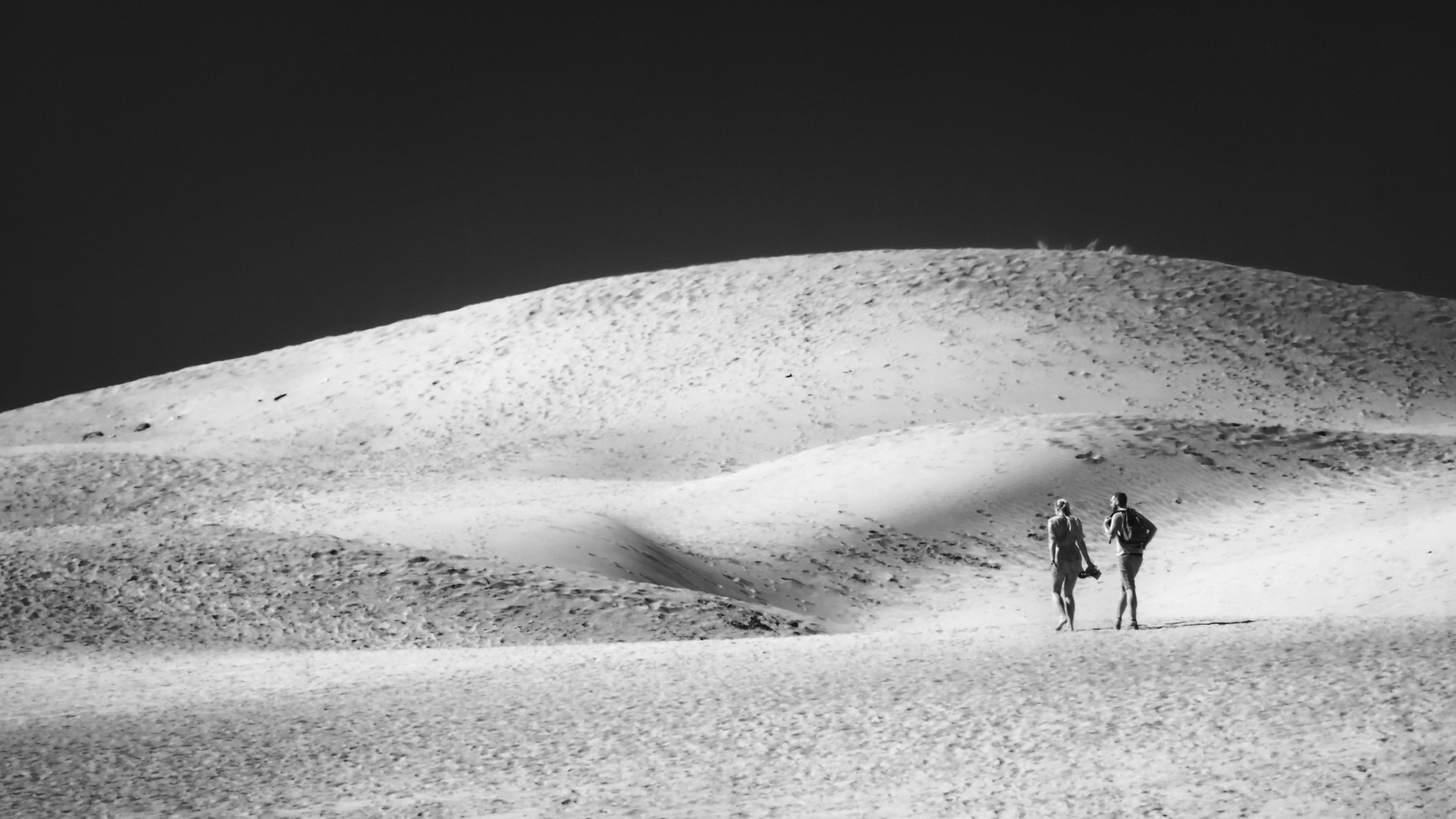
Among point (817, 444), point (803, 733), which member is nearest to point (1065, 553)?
point (803, 733)

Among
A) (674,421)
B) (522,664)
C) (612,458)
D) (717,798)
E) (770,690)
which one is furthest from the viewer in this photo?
(674,421)

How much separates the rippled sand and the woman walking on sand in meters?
0.95

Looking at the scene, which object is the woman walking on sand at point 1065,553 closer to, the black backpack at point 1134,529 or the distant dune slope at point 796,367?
the black backpack at point 1134,529

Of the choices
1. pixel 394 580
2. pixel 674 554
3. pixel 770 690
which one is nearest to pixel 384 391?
pixel 674 554

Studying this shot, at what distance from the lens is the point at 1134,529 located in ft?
40.2

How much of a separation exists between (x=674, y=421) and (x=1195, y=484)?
1378cm

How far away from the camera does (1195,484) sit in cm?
2284

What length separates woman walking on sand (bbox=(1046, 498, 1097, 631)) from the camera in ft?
39.9

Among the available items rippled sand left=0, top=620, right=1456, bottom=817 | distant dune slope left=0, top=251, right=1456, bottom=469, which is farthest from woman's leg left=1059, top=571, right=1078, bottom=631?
distant dune slope left=0, top=251, right=1456, bottom=469

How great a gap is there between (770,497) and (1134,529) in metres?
11.5

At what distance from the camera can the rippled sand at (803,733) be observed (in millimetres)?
6953

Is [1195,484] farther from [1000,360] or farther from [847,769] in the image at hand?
[847,769]

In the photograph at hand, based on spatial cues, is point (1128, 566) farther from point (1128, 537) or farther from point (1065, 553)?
point (1065, 553)

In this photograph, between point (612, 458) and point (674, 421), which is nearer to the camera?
point (612, 458)
